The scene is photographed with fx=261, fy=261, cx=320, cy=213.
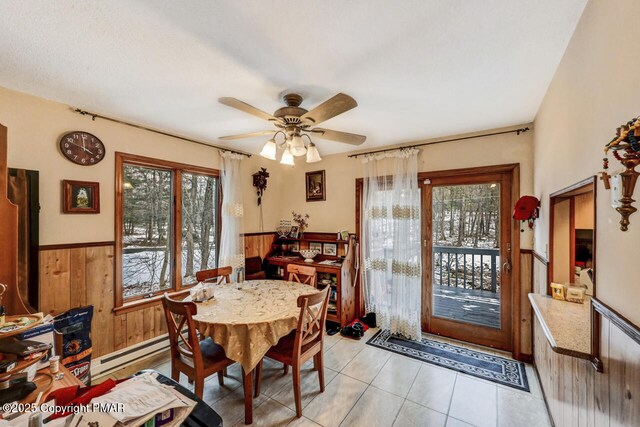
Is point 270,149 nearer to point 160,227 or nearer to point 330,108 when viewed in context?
point 330,108

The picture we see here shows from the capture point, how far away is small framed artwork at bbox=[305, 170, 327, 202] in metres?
4.06

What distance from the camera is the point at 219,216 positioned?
3.51m

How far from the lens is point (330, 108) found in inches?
67.3

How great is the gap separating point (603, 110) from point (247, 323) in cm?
221

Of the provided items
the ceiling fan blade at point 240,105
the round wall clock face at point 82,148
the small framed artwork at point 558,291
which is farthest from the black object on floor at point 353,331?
the round wall clock face at point 82,148

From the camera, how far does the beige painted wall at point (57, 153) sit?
206 cm

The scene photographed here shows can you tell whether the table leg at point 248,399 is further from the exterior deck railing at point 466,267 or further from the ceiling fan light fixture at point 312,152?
the exterior deck railing at point 466,267

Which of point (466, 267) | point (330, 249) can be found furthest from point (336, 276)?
point (466, 267)

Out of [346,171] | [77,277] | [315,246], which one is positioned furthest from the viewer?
[315,246]

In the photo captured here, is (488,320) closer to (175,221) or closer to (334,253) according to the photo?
(334,253)

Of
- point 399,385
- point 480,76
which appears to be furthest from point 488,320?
point 480,76

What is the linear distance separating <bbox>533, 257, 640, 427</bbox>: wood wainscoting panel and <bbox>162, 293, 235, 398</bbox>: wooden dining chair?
2.07 meters

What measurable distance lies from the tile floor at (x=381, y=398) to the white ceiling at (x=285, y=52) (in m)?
2.47

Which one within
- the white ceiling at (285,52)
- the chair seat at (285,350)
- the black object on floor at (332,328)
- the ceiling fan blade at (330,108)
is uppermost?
the white ceiling at (285,52)
